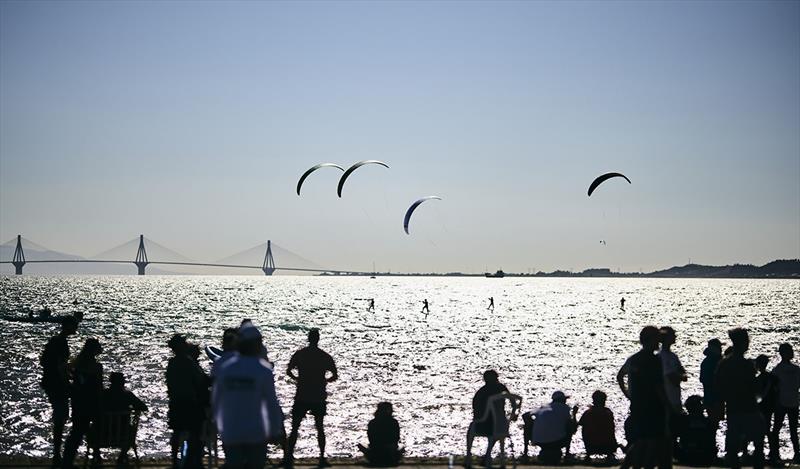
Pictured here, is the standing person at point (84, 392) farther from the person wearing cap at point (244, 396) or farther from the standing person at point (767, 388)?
the standing person at point (767, 388)

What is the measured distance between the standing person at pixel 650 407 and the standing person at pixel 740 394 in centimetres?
136

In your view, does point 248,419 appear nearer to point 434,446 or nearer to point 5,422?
point 434,446

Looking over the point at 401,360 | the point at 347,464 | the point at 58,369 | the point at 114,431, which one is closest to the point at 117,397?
the point at 114,431

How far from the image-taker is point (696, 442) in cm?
1117

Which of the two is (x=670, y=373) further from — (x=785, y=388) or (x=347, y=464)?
(x=347, y=464)

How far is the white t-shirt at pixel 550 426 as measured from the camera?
1180 centimetres

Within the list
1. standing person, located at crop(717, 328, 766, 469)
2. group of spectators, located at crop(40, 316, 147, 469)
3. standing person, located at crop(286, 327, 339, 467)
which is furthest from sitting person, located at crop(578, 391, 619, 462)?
group of spectators, located at crop(40, 316, 147, 469)

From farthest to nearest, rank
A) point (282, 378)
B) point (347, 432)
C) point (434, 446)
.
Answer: point (282, 378)
point (347, 432)
point (434, 446)

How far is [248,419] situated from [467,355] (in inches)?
1676

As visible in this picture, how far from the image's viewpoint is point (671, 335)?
371 inches

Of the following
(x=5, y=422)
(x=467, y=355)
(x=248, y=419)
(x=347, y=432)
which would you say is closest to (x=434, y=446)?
(x=347, y=432)

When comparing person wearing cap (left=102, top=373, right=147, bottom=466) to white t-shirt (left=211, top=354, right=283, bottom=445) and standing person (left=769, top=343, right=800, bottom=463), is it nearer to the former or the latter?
white t-shirt (left=211, top=354, right=283, bottom=445)

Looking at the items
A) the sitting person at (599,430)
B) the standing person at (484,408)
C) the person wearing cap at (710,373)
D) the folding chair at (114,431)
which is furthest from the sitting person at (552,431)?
the folding chair at (114,431)

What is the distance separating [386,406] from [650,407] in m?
3.98
